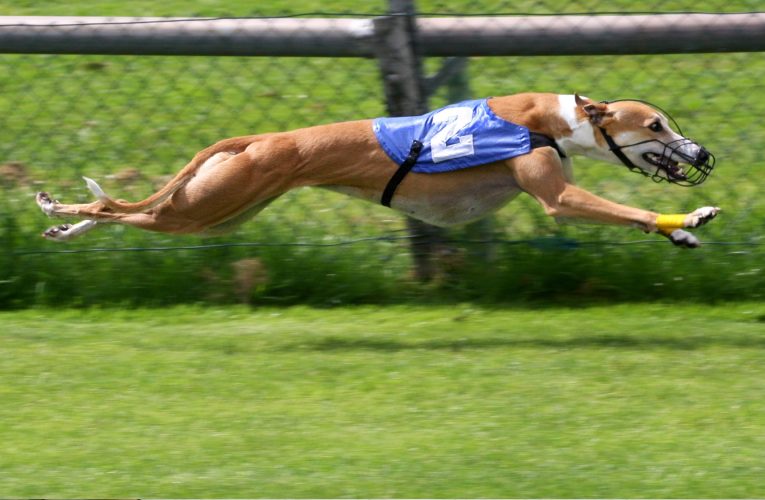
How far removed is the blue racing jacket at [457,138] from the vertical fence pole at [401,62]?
0.47 m

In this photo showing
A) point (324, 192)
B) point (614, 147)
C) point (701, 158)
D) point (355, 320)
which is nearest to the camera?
point (701, 158)

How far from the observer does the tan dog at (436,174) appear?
18.2ft

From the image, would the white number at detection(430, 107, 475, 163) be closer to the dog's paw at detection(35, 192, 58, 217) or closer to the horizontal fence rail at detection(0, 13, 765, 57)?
the horizontal fence rail at detection(0, 13, 765, 57)

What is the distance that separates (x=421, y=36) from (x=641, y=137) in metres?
1.15

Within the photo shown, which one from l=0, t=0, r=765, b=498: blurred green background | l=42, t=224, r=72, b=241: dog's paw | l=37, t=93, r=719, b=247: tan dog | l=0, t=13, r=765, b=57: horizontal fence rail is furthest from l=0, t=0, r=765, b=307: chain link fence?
l=37, t=93, r=719, b=247: tan dog

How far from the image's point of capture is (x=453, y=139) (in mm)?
5598

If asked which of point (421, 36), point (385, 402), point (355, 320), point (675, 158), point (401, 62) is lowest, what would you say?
point (385, 402)

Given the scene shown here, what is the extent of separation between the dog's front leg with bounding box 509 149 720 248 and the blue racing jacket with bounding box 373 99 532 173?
0.07m

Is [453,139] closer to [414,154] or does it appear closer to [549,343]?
[414,154]

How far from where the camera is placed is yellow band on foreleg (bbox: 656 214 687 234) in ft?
17.1

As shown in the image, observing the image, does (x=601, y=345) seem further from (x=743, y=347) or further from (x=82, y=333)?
(x=82, y=333)

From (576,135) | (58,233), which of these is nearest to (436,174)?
(576,135)

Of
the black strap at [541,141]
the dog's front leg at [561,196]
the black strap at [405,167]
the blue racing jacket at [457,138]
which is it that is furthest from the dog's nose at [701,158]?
the black strap at [405,167]

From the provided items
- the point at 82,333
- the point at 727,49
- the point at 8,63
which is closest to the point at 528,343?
the point at 727,49
